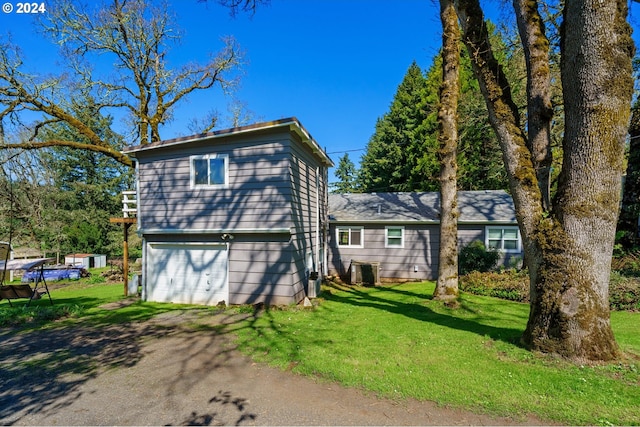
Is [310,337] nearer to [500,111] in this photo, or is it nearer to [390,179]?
[500,111]

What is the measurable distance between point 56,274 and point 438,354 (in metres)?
21.6

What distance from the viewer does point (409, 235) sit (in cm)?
1390

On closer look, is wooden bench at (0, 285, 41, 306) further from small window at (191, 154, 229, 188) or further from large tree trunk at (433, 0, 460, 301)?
large tree trunk at (433, 0, 460, 301)

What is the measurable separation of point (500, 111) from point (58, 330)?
10.1 metres

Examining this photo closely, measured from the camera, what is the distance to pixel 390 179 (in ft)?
92.5

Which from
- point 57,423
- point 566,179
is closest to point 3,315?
point 57,423

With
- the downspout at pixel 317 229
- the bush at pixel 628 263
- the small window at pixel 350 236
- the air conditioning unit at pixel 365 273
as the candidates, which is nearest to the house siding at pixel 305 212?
the downspout at pixel 317 229

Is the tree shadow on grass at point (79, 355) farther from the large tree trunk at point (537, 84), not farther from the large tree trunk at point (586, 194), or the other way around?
the large tree trunk at point (537, 84)

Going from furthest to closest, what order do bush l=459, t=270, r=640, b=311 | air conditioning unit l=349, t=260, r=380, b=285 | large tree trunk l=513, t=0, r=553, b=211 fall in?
air conditioning unit l=349, t=260, r=380, b=285 < bush l=459, t=270, r=640, b=311 < large tree trunk l=513, t=0, r=553, b=211

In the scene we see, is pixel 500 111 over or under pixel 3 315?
over

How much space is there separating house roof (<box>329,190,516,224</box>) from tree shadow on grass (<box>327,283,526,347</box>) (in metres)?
3.91

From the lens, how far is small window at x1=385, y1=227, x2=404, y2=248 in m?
13.9

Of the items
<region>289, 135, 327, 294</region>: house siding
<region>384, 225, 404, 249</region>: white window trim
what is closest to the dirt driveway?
<region>289, 135, 327, 294</region>: house siding

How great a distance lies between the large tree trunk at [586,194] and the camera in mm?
3850
